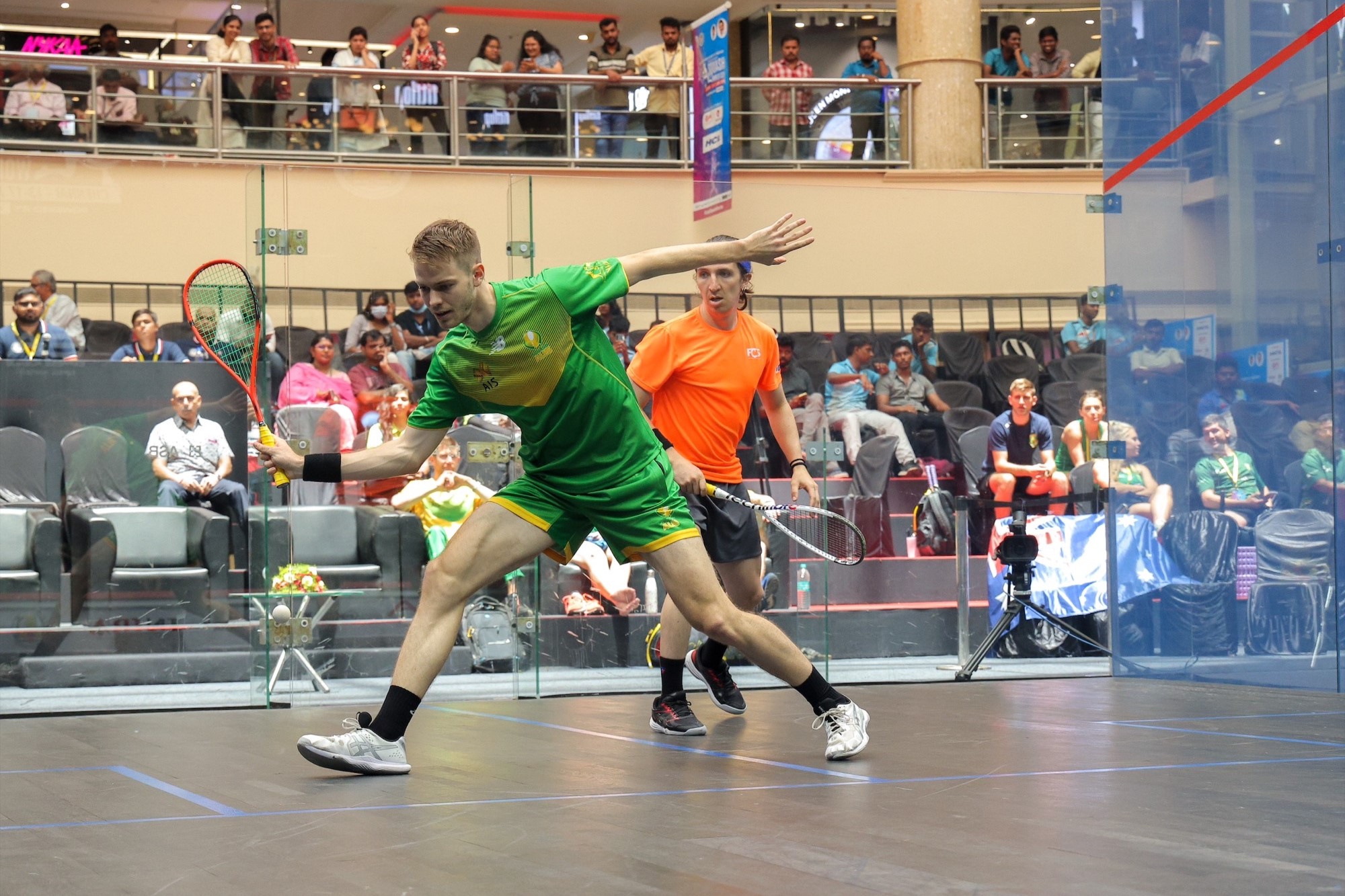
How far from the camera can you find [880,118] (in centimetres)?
1361

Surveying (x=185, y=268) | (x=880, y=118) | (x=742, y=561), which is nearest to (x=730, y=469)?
(x=742, y=561)

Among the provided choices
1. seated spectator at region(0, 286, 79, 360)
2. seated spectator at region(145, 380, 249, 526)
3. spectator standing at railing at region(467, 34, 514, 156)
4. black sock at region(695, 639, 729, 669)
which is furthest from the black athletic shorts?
spectator standing at railing at region(467, 34, 514, 156)

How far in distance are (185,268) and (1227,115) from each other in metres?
4.94

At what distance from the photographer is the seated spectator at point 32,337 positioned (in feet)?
22.4

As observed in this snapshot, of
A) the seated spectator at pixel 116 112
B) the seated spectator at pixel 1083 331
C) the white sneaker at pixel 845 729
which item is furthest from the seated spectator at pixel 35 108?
the white sneaker at pixel 845 729

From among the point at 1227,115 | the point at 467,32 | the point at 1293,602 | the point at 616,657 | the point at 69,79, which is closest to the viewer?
the point at 1293,602

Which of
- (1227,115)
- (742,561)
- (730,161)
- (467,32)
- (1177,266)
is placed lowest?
(742,561)

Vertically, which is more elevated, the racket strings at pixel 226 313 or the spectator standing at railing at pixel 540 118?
the spectator standing at railing at pixel 540 118

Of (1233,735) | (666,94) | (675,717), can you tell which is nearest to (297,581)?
(675,717)

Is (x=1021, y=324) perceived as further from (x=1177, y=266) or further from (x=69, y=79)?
(x=69, y=79)

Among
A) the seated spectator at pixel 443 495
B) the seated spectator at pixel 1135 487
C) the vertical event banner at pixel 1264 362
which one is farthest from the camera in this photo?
the seated spectator at pixel 1135 487

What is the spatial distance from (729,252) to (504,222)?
10.3ft

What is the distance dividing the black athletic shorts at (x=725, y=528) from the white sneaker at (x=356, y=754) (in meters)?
1.50

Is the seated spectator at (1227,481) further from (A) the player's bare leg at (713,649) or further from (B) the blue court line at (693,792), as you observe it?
(B) the blue court line at (693,792)
